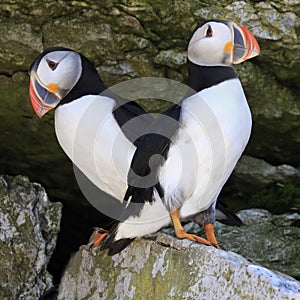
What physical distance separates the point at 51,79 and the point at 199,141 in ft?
3.73

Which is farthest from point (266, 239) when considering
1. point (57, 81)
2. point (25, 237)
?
point (57, 81)

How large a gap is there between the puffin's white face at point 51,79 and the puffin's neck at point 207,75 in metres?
0.80

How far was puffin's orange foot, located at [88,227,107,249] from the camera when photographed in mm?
4562

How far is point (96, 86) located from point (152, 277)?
138 centimetres

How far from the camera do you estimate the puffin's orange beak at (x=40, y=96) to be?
4750 millimetres

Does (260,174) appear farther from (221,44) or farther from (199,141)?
(199,141)

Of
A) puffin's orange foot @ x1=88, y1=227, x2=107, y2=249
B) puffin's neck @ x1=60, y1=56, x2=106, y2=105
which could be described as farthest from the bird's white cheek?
Answer: puffin's orange foot @ x1=88, y1=227, x2=107, y2=249

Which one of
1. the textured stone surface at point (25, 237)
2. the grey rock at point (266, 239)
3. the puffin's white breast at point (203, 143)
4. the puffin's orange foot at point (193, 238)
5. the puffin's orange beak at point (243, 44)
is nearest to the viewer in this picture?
the puffin's orange foot at point (193, 238)

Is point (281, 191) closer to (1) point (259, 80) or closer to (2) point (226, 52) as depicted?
(1) point (259, 80)

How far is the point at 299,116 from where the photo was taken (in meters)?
5.55

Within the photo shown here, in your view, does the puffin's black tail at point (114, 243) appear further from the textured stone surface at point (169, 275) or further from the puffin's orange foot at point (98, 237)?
the puffin's orange foot at point (98, 237)

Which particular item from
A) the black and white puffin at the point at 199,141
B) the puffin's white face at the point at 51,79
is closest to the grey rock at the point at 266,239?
the black and white puffin at the point at 199,141

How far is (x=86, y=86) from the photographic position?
4.80m

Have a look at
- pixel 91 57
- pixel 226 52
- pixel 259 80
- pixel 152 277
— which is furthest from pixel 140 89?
pixel 152 277
